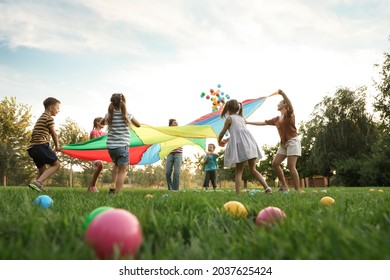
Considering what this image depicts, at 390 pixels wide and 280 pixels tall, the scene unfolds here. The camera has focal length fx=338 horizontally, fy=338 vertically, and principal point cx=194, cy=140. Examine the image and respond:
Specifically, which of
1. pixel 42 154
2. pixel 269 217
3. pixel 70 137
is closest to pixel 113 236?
pixel 269 217

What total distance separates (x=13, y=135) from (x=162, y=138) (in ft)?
53.6

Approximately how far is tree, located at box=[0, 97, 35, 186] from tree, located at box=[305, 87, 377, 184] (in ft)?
66.3

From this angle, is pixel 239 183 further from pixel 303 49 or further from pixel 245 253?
pixel 303 49

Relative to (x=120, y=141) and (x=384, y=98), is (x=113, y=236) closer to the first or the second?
(x=120, y=141)

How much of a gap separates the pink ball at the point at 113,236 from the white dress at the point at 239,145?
4102 millimetres

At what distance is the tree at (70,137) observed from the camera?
904 inches

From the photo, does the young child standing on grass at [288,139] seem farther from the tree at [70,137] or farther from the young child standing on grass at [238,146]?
the tree at [70,137]

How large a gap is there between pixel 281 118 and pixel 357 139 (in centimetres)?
2129

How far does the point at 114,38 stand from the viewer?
8695 millimetres

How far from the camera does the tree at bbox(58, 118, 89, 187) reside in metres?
23.0

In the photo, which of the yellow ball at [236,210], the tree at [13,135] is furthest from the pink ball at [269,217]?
the tree at [13,135]

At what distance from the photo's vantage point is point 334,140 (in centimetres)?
2523

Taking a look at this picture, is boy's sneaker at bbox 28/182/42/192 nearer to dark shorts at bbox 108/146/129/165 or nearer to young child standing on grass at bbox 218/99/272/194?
dark shorts at bbox 108/146/129/165

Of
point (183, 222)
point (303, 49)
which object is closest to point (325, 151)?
point (303, 49)
